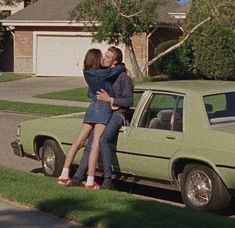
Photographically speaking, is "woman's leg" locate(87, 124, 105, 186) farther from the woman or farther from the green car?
the green car

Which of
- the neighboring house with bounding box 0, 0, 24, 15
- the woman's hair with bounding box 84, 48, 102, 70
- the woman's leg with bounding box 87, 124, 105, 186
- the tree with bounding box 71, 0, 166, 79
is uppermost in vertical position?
the neighboring house with bounding box 0, 0, 24, 15

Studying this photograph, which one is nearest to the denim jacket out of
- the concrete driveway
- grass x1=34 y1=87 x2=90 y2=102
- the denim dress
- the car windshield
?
the denim dress

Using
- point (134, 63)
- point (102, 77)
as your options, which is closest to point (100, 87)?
point (102, 77)

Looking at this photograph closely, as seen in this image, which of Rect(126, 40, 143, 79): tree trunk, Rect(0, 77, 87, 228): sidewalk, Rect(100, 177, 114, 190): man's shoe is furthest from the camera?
Rect(126, 40, 143, 79): tree trunk

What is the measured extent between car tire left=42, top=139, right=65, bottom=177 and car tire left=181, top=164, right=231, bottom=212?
2417mm

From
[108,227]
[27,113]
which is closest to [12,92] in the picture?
[27,113]

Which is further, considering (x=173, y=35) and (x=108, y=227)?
(x=173, y=35)

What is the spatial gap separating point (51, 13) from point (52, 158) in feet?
101

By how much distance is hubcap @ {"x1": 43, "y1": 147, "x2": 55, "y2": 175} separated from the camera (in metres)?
11.2

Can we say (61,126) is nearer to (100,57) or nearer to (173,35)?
(100,57)

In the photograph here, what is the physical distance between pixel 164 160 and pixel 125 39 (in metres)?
22.6

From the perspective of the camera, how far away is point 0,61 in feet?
148

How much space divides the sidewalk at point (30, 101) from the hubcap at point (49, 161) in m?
2.25

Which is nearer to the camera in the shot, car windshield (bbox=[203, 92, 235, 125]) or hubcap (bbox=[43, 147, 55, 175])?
car windshield (bbox=[203, 92, 235, 125])
